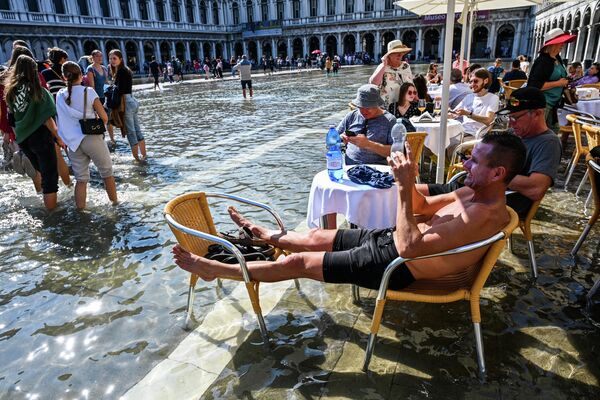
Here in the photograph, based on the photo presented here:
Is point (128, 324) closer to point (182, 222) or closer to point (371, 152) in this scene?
point (182, 222)

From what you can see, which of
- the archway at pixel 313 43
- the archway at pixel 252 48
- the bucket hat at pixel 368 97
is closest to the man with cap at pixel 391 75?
the bucket hat at pixel 368 97

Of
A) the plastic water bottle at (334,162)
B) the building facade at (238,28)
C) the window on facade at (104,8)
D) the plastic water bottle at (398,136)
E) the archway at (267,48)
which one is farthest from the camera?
the archway at (267,48)

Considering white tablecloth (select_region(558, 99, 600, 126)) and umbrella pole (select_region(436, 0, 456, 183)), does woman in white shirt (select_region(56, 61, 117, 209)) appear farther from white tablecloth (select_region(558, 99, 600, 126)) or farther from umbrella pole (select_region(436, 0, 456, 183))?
white tablecloth (select_region(558, 99, 600, 126))

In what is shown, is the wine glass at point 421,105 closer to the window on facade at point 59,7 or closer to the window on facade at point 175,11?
the window on facade at point 59,7

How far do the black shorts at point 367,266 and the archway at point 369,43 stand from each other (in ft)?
188

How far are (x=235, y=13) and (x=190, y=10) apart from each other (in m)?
9.90

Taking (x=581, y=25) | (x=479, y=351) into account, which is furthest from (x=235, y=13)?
(x=479, y=351)

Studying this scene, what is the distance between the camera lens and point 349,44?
57.4 m

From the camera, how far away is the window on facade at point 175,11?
50312 millimetres

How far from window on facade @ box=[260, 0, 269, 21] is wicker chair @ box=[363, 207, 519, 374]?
65222 mm

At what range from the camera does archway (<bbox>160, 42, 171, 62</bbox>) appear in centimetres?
4988

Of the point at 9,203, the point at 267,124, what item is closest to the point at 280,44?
the point at 267,124

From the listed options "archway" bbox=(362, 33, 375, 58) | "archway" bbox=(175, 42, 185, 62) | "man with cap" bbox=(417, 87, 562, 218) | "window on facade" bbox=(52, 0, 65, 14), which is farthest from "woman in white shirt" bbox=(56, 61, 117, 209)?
"archway" bbox=(362, 33, 375, 58)

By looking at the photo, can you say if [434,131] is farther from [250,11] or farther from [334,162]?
[250,11]
